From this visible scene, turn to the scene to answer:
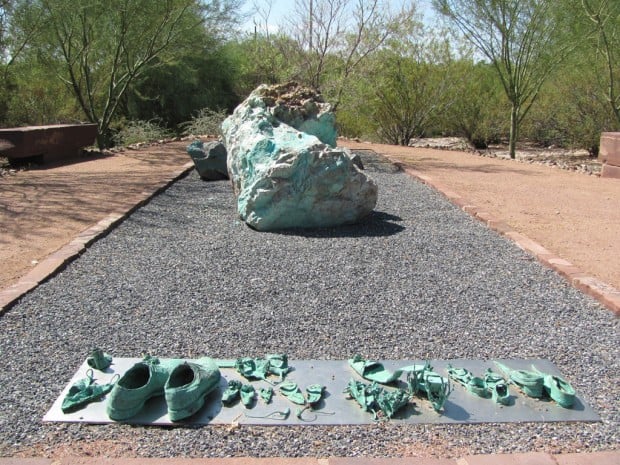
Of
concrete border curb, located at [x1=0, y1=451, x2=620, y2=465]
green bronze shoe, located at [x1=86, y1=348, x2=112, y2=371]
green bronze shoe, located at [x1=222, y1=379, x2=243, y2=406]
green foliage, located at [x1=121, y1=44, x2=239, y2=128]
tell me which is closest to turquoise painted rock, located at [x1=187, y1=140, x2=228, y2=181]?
green bronze shoe, located at [x1=86, y1=348, x2=112, y2=371]

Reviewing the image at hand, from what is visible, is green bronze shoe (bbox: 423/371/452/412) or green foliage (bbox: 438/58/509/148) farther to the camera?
green foliage (bbox: 438/58/509/148)

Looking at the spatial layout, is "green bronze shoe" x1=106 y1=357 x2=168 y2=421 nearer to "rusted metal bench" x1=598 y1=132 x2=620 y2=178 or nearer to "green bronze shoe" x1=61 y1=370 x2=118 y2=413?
"green bronze shoe" x1=61 y1=370 x2=118 y2=413

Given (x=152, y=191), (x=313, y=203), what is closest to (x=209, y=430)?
(x=313, y=203)

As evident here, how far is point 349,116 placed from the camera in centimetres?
1623

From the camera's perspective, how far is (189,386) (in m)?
2.39

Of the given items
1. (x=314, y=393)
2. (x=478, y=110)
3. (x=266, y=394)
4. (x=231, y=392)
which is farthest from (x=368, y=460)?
(x=478, y=110)

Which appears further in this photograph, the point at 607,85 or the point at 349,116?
the point at 349,116

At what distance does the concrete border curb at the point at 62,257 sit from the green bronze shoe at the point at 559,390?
2.91m

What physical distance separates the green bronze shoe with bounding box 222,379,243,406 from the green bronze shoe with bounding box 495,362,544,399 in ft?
4.04

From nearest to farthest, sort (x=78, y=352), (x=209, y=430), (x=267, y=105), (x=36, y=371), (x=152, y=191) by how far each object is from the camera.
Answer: (x=209, y=430)
(x=36, y=371)
(x=78, y=352)
(x=267, y=105)
(x=152, y=191)

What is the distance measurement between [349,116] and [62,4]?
314 inches

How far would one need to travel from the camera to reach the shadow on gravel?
5199 mm

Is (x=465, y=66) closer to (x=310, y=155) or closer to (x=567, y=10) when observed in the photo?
(x=567, y=10)

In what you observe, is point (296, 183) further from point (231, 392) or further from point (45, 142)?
point (45, 142)
